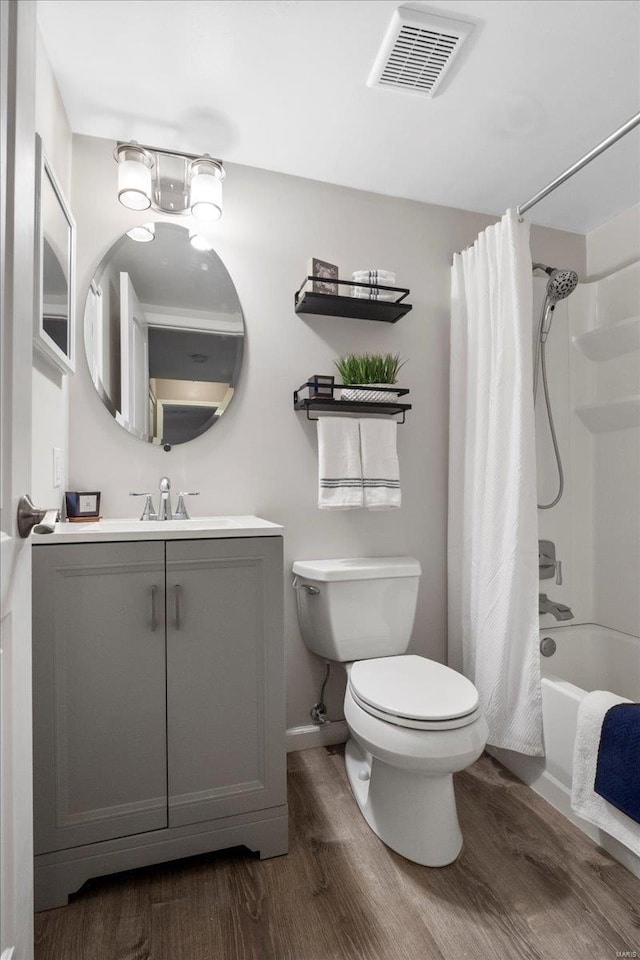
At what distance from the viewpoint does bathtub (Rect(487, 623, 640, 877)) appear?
1604 millimetres

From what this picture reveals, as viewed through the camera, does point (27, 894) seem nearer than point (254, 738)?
Yes

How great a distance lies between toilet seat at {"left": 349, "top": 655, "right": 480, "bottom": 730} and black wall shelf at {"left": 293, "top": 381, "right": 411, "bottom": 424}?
0.97 metres

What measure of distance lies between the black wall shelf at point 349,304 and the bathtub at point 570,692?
1521 mm

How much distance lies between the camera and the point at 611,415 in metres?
2.30

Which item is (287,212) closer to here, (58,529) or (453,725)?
(58,529)

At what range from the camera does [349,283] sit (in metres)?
1.95

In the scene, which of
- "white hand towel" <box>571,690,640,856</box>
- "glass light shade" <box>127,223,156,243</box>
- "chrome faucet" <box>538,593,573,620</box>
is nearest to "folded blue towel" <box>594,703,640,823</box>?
"white hand towel" <box>571,690,640,856</box>

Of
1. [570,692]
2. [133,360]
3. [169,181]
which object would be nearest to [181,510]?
[133,360]

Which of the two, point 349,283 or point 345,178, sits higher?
point 345,178

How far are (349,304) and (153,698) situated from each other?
1557mm

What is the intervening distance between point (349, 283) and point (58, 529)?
136 cm

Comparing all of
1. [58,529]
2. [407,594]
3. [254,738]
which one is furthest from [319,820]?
[58,529]

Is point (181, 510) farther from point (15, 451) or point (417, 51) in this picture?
point (417, 51)

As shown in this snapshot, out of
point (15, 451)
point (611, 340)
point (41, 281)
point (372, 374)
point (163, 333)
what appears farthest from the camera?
point (611, 340)
